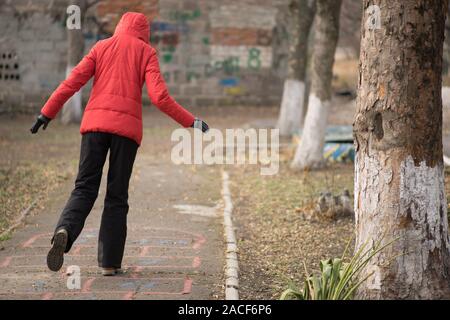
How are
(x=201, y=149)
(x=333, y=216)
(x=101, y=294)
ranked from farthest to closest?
(x=201, y=149), (x=333, y=216), (x=101, y=294)

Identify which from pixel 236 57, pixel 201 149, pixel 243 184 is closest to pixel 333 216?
pixel 243 184

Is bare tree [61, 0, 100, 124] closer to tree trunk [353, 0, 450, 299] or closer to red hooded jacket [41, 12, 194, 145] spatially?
red hooded jacket [41, 12, 194, 145]

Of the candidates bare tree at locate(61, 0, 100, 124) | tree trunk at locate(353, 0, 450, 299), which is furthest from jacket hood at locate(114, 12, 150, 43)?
bare tree at locate(61, 0, 100, 124)

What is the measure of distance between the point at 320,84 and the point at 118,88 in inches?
245

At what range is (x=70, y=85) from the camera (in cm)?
651

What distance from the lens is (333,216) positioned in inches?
358

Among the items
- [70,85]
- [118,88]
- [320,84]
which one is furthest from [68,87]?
[320,84]

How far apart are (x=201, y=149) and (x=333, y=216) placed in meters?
6.23

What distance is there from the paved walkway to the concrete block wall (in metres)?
11.4

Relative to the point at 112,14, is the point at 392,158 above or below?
below

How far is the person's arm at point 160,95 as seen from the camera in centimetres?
642

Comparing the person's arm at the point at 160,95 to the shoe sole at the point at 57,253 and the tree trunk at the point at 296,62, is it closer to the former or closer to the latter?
the shoe sole at the point at 57,253

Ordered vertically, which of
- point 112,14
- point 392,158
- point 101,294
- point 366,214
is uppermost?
point 112,14
